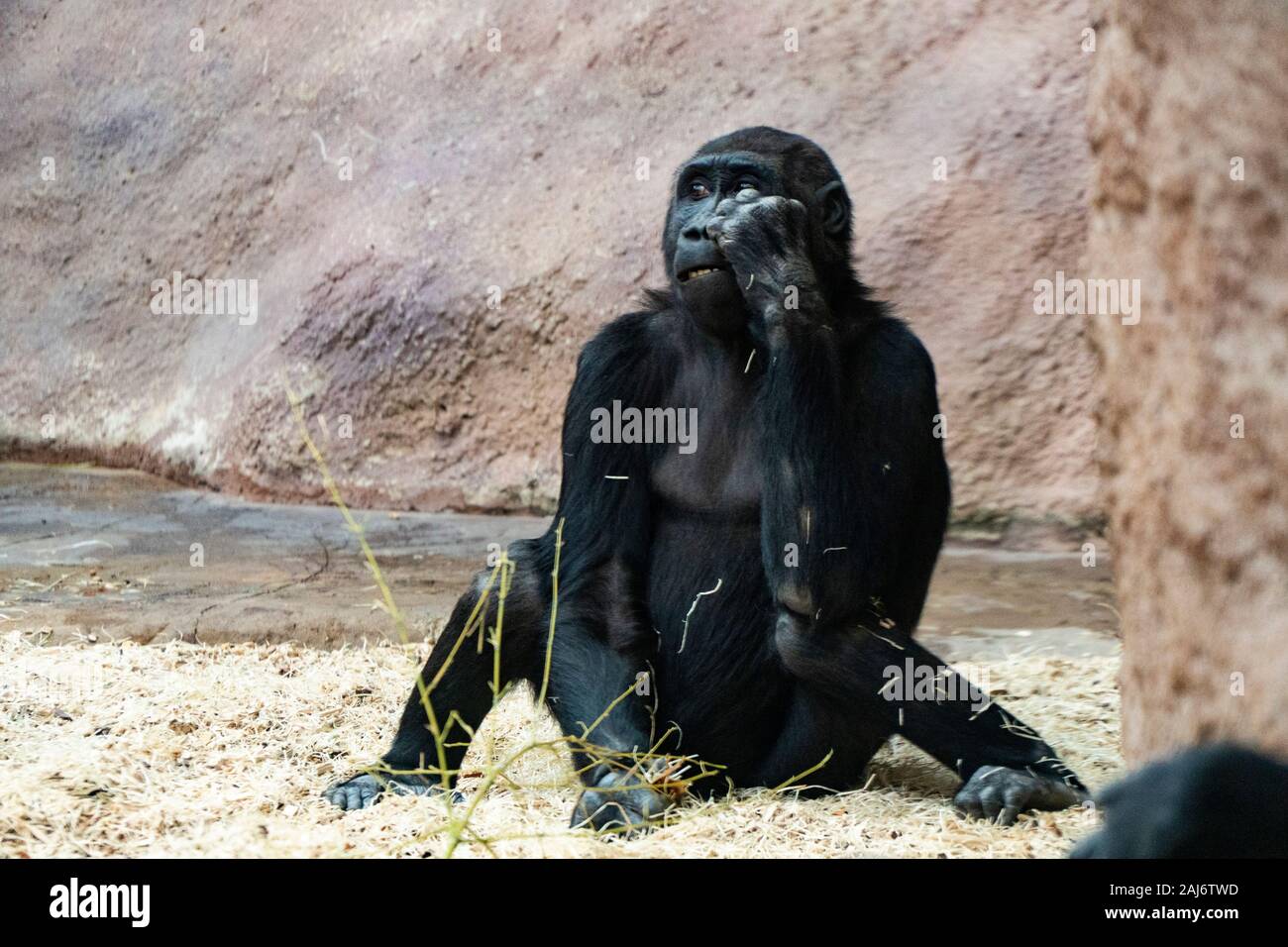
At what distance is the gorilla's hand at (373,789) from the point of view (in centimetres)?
387

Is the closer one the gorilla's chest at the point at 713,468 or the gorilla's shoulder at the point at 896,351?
the gorilla's shoulder at the point at 896,351

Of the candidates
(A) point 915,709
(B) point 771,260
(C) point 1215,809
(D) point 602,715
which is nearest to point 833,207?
(B) point 771,260

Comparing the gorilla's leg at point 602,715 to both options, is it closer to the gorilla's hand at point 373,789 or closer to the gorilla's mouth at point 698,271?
the gorilla's hand at point 373,789

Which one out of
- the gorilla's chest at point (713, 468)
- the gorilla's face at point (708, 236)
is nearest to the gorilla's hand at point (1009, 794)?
the gorilla's chest at point (713, 468)

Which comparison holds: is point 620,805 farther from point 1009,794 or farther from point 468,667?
point 1009,794

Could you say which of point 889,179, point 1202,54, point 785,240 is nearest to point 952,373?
point 889,179

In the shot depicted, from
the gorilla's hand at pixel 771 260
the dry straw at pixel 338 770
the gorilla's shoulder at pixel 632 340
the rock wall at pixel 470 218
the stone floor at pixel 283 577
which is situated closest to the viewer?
the dry straw at pixel 338 770

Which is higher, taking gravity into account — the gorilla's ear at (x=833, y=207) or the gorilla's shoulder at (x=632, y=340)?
the gorilla's ear at (x=833, y=207)

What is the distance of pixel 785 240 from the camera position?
4.00 metres

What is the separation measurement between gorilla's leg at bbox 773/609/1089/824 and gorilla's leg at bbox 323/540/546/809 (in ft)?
2.31

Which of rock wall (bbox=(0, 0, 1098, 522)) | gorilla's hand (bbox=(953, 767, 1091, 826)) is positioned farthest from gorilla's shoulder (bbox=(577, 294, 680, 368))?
rock wall (bbox=(0, 0, 1098, 522))

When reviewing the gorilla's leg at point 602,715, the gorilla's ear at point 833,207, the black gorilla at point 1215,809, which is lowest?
the gorilla's leg at point 602,715

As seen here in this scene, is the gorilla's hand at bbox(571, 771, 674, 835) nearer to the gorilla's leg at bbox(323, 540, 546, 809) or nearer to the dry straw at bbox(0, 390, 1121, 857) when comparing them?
the dry straw at bbox(0, 390, 1121, 857)

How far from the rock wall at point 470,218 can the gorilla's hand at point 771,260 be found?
3955 mm
